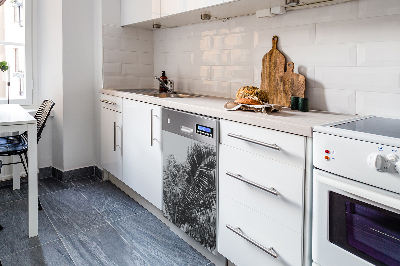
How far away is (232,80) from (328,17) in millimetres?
926

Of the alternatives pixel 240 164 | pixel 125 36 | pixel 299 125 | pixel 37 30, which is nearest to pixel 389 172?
pixel 299 125

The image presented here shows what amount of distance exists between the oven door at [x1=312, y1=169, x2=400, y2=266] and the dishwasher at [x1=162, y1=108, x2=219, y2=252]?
696 mm

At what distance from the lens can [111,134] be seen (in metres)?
3.24

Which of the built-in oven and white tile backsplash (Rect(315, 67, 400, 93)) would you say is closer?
the built-in oven

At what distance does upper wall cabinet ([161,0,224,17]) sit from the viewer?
227 cm

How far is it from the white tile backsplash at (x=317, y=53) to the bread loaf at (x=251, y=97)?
0.33 m

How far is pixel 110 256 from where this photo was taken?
208 cm

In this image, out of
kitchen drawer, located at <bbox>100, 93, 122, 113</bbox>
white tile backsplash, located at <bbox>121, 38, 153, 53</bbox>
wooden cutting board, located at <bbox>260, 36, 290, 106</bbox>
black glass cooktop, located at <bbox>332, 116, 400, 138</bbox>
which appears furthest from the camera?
white tile backsplash, located at <bbox>121, 38, 153, 53</bbox>

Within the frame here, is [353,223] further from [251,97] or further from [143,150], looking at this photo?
[143,150]

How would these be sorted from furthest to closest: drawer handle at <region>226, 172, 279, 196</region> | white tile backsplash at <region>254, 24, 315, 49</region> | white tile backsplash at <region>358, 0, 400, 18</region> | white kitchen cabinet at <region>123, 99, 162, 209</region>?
white kitchen cabinet at <region>123, 99, 162, 209</region> < white tile backsplash at <region>254, 24, 315, 49</region> < white tile backsplash at <region>358, 0, 400, 18</region> < drawer handle at <region>226, 172, 279, 196</region>

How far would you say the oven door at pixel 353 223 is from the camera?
1.12 meters

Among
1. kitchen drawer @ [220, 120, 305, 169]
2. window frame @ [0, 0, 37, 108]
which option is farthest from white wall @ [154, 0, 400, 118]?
window frame @ [0, 0, 37, 108]

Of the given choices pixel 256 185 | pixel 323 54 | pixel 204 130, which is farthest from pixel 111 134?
pixel 323 54

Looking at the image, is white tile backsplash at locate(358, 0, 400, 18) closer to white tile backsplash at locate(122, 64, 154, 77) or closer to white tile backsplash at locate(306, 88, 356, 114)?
white tile backsplash at locate(306, 88, 356, 114)
